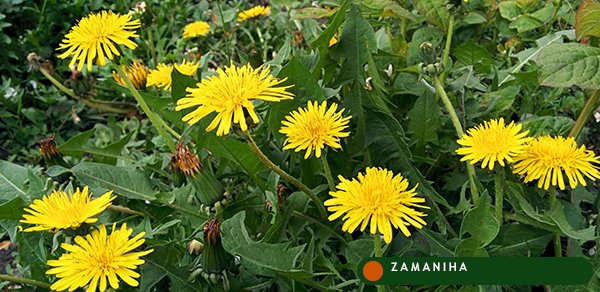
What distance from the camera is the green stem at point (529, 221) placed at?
4.49ft

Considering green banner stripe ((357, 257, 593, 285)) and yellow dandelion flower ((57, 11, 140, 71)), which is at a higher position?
yellow dandelion flower ((57, 11, 140, 71))

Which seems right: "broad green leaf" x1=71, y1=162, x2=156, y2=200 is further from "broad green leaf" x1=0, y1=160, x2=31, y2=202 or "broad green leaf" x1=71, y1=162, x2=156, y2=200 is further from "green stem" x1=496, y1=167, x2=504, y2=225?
"green stem" x1=496, y1=167, x2=504, y2=225

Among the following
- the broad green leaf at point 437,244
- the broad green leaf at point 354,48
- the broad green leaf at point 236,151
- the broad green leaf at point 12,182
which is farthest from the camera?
the broad green leaf at point 12,182

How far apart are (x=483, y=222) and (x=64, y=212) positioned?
80 cm

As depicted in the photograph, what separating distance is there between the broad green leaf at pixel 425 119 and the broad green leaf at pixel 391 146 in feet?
0.23

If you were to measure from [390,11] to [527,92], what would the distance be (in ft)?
1.46

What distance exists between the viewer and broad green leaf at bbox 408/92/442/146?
158 centimetres

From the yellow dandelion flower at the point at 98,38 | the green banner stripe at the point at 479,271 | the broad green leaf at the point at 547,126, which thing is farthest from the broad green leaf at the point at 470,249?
the yellow dandelion flower at the point at 98,38

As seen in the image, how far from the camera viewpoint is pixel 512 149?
1.23 metres

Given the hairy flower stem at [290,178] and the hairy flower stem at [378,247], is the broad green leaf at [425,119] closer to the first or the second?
the hairy flower stem at [290,178]

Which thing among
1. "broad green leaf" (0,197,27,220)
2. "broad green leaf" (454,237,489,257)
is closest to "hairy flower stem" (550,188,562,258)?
"broad green leaf" (454,237,489,257)

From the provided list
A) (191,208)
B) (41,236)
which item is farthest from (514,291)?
(41,236)

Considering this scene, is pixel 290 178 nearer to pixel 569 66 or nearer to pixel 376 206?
pixel 376 206

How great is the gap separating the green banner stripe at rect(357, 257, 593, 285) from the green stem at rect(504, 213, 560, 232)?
0.07 metres
